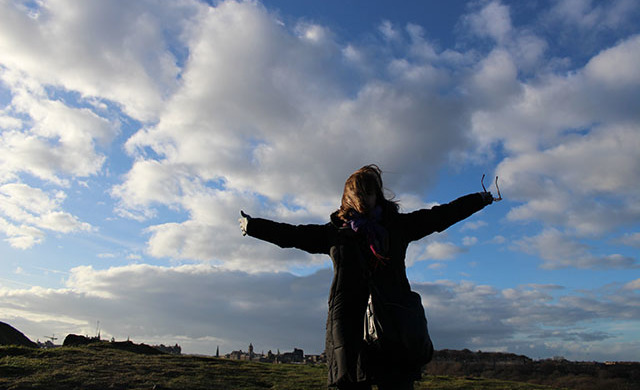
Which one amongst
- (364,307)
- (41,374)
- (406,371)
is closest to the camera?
(406,371)

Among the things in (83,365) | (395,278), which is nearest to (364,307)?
(395,278)

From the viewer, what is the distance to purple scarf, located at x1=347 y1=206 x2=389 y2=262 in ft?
12.6

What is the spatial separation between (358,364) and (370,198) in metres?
1.31

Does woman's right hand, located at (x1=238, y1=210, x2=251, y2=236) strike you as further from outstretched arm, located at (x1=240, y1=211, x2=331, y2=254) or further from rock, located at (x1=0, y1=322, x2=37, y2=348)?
rock, located at (x1=0, y1=322, x2=37, y2=348)

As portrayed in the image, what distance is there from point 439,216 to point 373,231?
0.71m

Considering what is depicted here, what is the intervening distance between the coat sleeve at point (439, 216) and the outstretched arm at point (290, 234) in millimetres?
714

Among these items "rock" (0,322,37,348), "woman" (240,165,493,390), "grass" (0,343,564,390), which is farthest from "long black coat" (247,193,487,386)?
"rock" (0,322,37,348)

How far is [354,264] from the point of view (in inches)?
154

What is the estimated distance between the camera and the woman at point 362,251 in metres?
3.62

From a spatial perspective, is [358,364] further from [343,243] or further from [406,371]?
[343,243]

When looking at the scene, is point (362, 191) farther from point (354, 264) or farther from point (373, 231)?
point (354, 264)

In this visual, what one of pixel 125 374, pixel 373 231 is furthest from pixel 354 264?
pixel 125 374

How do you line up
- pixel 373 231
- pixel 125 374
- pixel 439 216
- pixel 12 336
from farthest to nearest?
pixel 12 336, pixel 125 374, pixel 439 216, pixel 373 231

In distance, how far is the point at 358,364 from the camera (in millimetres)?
3664
